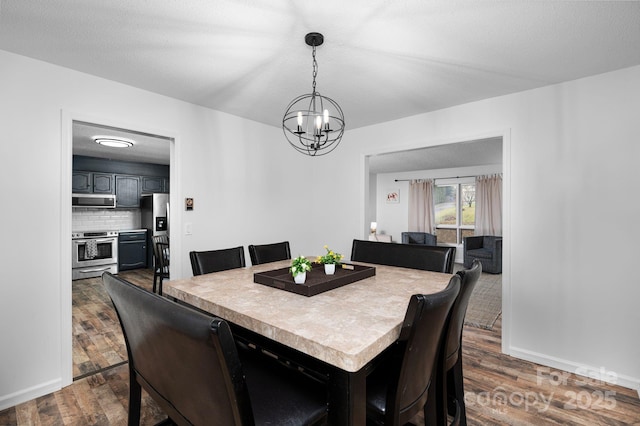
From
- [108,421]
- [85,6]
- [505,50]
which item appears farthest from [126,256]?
[505,50]

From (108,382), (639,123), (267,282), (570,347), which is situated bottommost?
(108,382)

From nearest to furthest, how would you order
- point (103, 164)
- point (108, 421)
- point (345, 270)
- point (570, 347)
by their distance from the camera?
point (108, 421) → point (345, 270) → point (570, 347) → point (103, 164)

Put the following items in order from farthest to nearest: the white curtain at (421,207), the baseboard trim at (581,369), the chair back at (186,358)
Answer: the white curtain at (421,207) < the baseboard trim at (581,369) < the chair back at (186,358)

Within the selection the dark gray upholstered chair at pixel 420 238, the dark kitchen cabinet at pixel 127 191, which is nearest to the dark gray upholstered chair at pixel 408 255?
the dark gray upholstered chair at pixel 420 238

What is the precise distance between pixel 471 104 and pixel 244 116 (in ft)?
7.54

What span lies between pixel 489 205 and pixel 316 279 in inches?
257

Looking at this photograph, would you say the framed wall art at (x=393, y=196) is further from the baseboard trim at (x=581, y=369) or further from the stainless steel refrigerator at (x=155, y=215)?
the baseboard trim at (x=581, y=369)

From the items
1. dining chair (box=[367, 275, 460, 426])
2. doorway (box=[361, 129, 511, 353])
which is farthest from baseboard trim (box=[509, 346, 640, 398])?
dining chair (box=[367, 275, 460, 426])

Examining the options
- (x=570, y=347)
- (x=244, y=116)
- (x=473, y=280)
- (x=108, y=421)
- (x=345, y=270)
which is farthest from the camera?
(x=244, y=116)

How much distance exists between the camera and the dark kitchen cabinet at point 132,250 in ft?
19.9

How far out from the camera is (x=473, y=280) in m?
1.46

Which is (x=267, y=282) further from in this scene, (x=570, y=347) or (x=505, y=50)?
(x=570, y=347)

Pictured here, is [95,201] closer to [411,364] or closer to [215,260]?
[215,260]

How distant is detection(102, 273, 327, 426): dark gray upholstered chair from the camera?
31.6 inches
